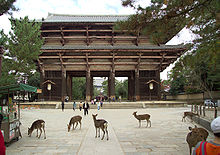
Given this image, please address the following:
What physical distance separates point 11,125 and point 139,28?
17.8ft

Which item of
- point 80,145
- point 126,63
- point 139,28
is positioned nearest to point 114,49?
point 126,63

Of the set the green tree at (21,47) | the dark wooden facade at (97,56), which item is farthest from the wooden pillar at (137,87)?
the green tree at (21,47)

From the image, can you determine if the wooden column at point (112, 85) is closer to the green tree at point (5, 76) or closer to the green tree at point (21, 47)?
the green tree at point (21, 47)

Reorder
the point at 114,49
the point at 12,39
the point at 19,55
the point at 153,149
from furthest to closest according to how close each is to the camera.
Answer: the point at 114,49, the point at 12,39, the point at 19,55, the point at 153,149

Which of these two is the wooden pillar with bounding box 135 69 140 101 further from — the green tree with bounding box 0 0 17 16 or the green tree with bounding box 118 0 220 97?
the green tree with bounding box 0 0 17 16

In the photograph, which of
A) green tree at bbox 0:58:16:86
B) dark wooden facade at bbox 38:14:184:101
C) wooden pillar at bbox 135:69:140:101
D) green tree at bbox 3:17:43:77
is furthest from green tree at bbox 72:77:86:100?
green tree at bbox 0:58:16:86

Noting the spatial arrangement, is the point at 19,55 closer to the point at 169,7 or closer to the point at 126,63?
the point at 169,7

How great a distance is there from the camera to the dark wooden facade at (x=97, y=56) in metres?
24.5

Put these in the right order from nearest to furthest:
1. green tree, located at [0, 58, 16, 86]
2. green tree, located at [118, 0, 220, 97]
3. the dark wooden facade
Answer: green tree, located at [118, 0, 220, 97] < green tree, located at [0, 58, 16, 86] < the dark wooden facade

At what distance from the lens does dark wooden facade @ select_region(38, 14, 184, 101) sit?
24.5 m

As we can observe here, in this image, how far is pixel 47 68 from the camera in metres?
25.5

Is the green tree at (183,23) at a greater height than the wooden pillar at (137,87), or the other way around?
the green tree at (183,23)

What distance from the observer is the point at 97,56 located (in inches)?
976

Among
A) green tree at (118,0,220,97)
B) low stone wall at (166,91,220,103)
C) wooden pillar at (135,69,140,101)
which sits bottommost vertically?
low stone wall at (166,91,220,103)
